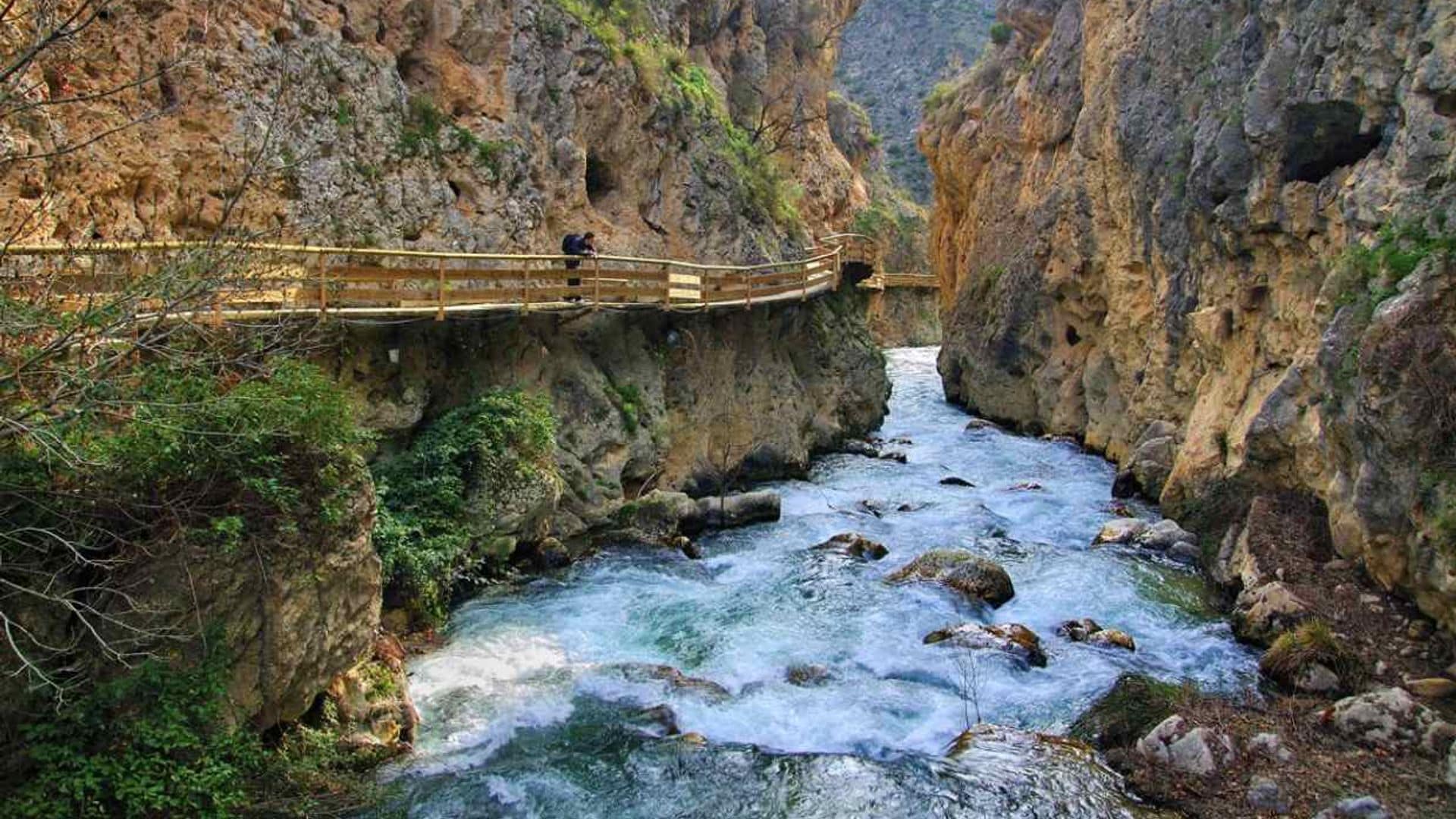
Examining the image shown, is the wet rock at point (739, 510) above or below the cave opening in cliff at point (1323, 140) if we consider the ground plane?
below

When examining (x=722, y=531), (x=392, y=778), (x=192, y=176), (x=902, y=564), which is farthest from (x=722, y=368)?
(x=392, y=778)

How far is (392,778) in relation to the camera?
28.1ft

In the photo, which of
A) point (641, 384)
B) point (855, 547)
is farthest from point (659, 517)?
point (855, 547)

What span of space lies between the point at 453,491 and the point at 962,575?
7567mm

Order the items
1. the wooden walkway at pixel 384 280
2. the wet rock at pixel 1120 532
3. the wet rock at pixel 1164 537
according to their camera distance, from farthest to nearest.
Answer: the wet rock at pixel 1120 532 < the wet rock at pixel 1164 537 < the wooden walkway at pixel 384 280

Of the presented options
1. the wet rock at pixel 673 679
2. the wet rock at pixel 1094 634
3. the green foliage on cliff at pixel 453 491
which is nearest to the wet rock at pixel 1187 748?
the wet rock at pixel 1094 634

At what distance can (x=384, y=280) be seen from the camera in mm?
13297

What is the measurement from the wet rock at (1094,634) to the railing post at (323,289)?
34.1 feet

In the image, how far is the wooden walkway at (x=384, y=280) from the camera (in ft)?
24.2

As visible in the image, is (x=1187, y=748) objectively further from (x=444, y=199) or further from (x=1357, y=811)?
(x=444, y=199)

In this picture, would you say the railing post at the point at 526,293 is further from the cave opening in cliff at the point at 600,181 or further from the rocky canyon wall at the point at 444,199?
the cave opening in cliff at the point at 600,181

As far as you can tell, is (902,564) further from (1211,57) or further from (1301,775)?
(1211,57)

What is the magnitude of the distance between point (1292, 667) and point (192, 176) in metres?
15.5

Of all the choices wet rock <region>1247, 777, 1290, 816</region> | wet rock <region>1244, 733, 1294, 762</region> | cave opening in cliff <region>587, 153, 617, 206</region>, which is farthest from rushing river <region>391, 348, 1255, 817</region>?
cave opening in cliff <region>587, 153, 617, 206</region>
